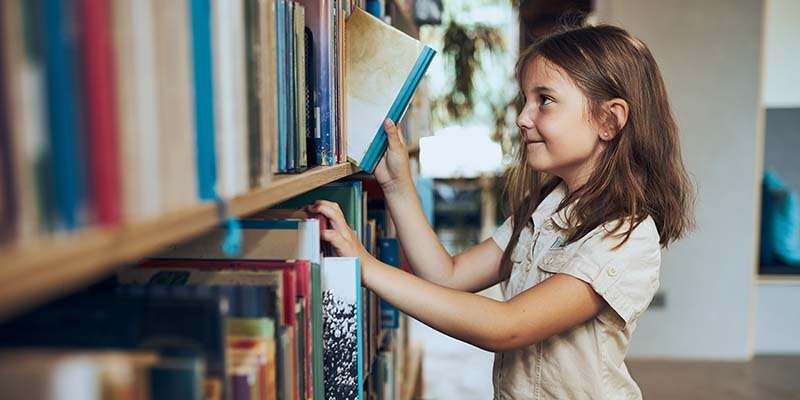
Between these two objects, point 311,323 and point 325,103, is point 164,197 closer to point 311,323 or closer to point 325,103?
point 311,323

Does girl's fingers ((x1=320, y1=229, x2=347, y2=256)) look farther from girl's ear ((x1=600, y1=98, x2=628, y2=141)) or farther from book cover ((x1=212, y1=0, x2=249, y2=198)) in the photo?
girl's ear ((x1=600, y1=98, x2=628, y2=141))

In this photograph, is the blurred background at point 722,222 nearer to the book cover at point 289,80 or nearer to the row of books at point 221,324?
the row of books at point 221,324

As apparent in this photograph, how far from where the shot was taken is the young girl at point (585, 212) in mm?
1188

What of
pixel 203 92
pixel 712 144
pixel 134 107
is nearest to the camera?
pixel 134 107

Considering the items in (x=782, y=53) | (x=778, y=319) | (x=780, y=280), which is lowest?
(x=778, y=319)

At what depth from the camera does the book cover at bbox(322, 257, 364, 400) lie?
0.99 meters

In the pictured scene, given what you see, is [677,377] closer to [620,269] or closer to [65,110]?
[620,269]

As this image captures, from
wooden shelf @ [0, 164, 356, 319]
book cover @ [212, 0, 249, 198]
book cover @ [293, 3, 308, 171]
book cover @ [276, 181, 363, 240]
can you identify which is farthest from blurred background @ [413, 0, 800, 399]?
wooden shelf @ [0, 164, 356, 319]

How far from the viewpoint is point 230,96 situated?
61cm

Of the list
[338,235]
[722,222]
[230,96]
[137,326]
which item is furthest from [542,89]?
[722,222]

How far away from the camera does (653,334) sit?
348 cm

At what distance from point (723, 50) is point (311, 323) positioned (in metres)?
→ 3.06

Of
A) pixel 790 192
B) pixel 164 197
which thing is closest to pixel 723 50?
pixel 790 192

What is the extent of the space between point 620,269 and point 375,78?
504mm
